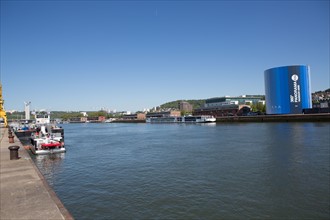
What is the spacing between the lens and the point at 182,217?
11.5 m

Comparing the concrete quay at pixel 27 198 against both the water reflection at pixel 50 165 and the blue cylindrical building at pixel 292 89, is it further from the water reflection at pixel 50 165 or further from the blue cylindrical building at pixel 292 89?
the blue cylindrical building at pixel 292 89

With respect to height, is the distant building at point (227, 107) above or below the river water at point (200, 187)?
above

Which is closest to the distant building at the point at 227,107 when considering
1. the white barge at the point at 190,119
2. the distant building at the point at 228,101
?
the distant building at the point at 228,101

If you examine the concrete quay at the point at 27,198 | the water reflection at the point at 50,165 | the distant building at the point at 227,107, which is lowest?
the water reflection at the point at 50,165

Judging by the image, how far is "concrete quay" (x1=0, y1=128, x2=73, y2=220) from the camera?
7.03m

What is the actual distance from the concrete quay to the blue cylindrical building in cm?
10996

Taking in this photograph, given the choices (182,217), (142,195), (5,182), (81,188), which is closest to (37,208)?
(5,182)

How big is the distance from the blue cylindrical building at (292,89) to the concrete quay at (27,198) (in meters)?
110

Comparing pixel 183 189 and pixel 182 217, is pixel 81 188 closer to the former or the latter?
pixel 183 189

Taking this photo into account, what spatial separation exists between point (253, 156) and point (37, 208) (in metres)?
22.3

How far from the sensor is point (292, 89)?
10519cm

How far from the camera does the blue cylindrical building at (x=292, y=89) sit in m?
105

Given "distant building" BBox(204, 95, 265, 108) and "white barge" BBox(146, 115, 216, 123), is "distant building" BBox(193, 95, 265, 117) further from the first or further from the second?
"white barge" BBox(146, 115, 216, 123)

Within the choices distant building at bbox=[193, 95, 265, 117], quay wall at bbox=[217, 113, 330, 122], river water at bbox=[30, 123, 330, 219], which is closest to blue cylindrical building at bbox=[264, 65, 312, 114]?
quay wall at bbox=[217, 113, 330, 122]
